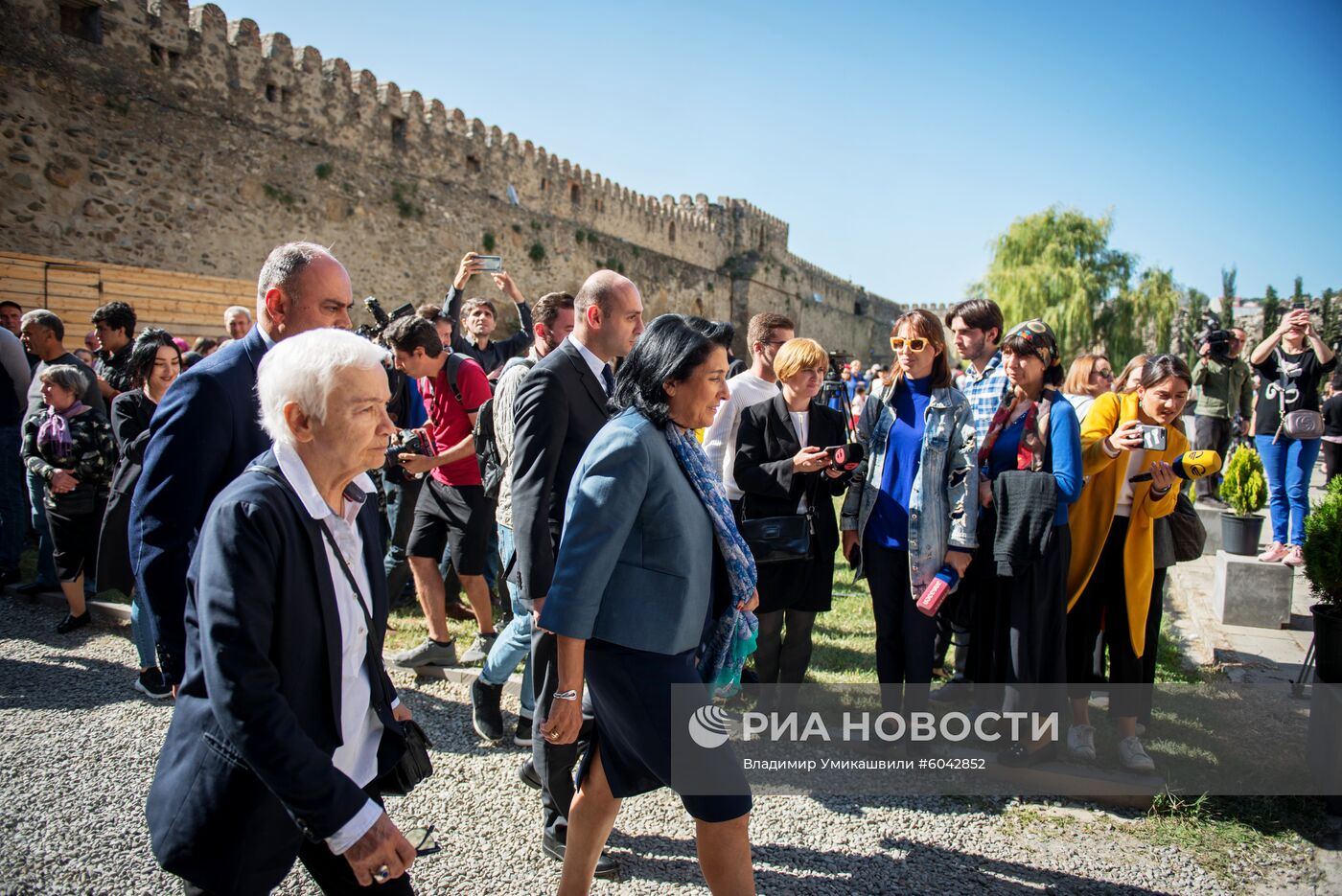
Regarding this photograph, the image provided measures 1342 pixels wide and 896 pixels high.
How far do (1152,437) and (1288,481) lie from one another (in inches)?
178

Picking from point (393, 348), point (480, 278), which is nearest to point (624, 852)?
point (393, 348)

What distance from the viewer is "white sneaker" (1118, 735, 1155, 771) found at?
10.3ft

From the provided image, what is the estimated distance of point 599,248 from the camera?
64.7 feet

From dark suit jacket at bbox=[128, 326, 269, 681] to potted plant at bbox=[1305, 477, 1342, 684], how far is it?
4.22 metres

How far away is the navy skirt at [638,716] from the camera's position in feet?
6.48

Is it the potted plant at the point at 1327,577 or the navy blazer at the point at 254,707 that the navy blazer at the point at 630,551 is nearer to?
the navy blazer at the point at 254,707

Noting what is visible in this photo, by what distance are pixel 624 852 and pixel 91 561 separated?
440 centimetres

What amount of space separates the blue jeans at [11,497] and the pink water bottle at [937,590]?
6.34 m

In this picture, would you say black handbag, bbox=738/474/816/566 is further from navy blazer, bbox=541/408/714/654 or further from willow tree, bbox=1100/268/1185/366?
willow tree, bbox=1100/268/1185/366

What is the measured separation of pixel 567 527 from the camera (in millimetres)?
2043

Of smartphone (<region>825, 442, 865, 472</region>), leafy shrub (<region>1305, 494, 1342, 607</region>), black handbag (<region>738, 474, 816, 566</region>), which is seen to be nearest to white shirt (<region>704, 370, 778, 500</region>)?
black handbag (<region>738, 474, 816, 566</region>)

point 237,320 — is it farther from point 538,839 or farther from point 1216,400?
point 1216,400

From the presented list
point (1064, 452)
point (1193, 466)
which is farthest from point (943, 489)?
point (1193, 466)

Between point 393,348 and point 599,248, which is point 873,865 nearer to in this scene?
point 393,348
